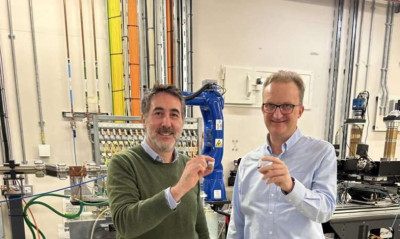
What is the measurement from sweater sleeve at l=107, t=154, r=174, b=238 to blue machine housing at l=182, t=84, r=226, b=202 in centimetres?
107

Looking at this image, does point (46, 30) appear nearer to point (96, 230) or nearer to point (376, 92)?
point (96, 230)

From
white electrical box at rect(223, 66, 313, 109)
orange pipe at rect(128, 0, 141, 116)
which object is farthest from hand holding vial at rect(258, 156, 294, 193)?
white electrical box at rect(223, 66, 313, 109)

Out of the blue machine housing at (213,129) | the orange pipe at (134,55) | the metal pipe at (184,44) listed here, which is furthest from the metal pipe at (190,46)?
the blue machine housing at (213,129)

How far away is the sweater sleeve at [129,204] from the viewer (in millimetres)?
852

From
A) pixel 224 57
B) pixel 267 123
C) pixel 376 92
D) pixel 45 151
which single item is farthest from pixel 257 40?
pixel 45 151

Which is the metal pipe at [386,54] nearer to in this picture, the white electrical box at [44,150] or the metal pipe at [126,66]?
the metal pipe at [126,66]

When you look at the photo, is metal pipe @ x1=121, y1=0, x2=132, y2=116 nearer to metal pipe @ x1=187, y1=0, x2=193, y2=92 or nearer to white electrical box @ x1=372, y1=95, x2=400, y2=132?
metal pipe @ x1=187, y1=0, x2=193, y2=92

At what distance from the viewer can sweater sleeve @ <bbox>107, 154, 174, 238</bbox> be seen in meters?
0.85

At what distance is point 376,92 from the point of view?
13.0 feet

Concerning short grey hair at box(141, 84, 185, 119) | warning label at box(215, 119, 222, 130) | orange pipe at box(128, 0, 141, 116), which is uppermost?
orange pipe at box(128, 0, 141, 116)

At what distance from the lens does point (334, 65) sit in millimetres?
3697

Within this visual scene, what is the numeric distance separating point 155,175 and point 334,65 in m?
3.72

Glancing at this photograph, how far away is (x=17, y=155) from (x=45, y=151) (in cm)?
30

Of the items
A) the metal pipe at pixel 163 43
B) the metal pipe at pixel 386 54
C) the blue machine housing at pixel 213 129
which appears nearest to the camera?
the blue machine housing at pixel 213 129
